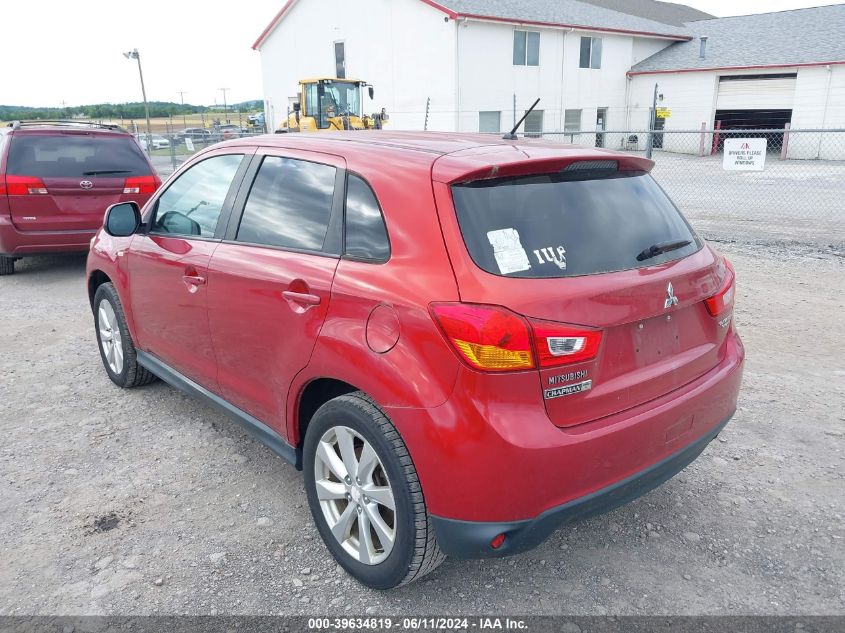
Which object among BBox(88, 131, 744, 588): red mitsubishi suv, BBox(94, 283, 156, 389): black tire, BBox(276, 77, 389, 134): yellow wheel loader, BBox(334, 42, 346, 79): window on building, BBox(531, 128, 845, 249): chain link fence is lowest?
BBox(531, 128, 845, 249): chain link fence

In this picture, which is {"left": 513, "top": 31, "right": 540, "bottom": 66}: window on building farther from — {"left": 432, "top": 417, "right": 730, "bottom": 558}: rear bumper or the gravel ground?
{"left": 432, "top": 417, "right": 730, "bottom": 558}: rear bumper

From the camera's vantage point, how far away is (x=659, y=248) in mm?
2707

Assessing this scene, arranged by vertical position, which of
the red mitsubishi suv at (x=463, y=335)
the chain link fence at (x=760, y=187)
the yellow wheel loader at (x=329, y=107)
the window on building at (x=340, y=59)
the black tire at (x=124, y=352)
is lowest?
the chain link fence at (x=760, y=187)

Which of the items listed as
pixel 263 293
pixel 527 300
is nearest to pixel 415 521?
pixel 527 300

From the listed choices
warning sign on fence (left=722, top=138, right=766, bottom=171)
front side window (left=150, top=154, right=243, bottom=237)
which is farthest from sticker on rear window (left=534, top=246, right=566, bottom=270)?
warning sign on fence (left=722, top=138, right=766, bottom=171)

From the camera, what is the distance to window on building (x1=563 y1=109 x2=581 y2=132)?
3309 centimetres

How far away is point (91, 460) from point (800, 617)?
11.6ft

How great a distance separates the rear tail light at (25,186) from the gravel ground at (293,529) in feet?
11.8

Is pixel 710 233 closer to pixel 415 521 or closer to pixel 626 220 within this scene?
pixel 626 220

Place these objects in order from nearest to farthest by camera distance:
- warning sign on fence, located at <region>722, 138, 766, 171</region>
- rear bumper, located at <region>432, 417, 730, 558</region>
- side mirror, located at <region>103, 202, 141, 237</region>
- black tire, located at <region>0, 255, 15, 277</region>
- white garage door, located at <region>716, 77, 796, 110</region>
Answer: rear bumper, located at <region>432, 417, 730, 558</region>
side mirror, located at <region>103, 202, 141, 237</region>
black tire, located at <region>0, 255, 15, 277</region>
warning sign on fence, located at <region>722, 138, 766, 171</region>
white garage door, located at <region>716, 77, 796, 110</region>

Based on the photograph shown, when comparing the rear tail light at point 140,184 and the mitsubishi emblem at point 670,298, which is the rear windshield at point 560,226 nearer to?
the mitsubishi emblem at point 670,298

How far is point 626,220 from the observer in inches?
107

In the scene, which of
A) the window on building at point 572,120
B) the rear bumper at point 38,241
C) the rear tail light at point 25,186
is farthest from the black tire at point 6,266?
the window on building at point 572,120

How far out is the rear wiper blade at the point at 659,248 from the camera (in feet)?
8.65
